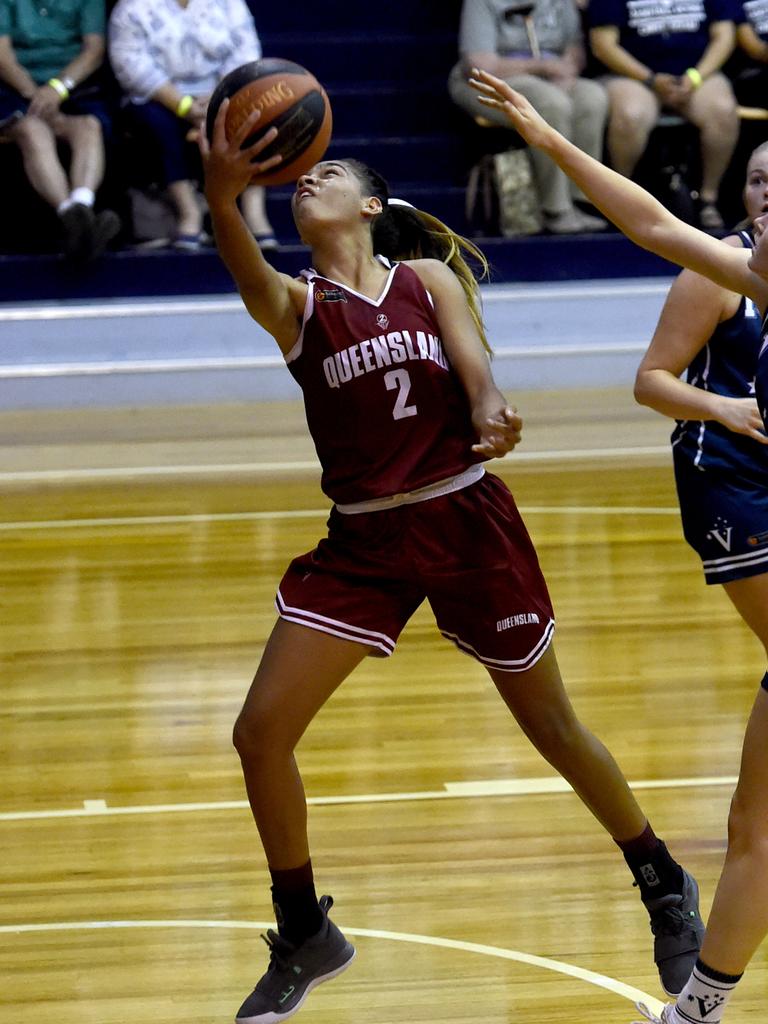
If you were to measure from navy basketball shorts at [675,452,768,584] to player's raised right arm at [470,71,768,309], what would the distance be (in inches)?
34.7

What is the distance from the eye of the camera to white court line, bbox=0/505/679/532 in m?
7.43

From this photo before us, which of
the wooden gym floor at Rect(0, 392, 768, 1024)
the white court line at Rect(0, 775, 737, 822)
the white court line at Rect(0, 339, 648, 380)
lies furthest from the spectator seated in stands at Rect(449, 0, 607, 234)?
the white court line at Rect(0, 775, 737, 822)

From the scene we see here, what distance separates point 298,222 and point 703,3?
7657mm

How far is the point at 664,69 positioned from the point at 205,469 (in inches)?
159

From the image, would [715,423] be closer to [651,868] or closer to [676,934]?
[651,868]

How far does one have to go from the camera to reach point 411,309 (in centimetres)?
330

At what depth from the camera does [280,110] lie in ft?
10.2

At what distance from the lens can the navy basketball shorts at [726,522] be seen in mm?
3492

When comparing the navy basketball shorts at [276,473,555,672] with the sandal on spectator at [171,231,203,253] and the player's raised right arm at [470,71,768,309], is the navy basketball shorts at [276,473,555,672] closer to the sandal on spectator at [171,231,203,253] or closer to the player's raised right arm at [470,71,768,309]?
the player's raised right arm at [470,71,768,309]

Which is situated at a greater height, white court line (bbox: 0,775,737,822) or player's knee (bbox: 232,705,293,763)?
player's knee (bbox: 232,705,293,763)

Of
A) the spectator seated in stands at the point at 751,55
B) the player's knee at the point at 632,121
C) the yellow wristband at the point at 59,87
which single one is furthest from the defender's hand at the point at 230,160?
the spectator seated in stands at the point at 751,55

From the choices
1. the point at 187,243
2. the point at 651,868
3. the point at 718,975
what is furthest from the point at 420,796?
the point at 187,243

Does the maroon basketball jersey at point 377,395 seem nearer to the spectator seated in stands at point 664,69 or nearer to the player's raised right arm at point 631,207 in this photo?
the player's raised right arm at point 631,207

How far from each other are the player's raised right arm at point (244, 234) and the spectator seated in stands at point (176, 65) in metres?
6.65
